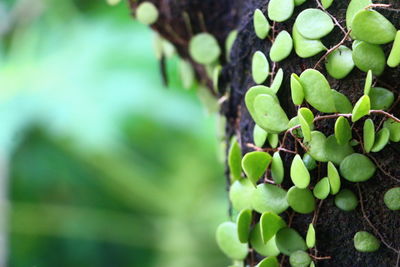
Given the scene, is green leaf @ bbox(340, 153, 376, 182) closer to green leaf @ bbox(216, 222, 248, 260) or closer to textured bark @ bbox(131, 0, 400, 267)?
textured bark @ bbox(131, 0, 400, 267)

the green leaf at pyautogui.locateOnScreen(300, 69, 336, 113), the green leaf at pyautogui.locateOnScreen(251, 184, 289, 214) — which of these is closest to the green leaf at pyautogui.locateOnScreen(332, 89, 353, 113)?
the green leaf at pyautogui.locateOnScreen(300, 69, 336, 113)

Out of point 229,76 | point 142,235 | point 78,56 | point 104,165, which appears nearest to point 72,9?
point 78,56

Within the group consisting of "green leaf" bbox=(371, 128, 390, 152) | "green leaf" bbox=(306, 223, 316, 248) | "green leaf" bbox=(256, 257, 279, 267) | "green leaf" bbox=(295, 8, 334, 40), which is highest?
"green leaf" bbox=(295, 8, 334, 40)

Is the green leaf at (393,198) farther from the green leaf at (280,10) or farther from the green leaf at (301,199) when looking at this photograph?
the green leaf at (280,10)

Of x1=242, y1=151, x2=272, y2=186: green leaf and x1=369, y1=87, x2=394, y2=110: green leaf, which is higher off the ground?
x1=369, y1=87, x2=394, y2=110: green leaf

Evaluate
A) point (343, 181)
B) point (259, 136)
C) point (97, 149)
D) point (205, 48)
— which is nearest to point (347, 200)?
point (343, 181)

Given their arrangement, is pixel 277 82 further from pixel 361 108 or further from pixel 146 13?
pixel 146 13
